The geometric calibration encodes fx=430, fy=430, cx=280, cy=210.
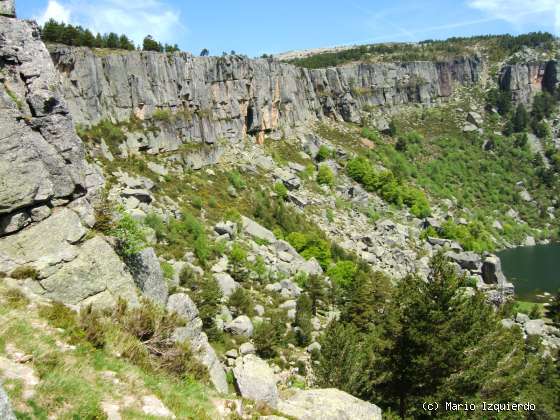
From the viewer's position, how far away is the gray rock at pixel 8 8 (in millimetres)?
18281

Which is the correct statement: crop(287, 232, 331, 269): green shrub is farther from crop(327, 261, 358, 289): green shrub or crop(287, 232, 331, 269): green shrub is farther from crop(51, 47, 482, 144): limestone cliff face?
crop(51, 47, 482, 144): limestone cliff face

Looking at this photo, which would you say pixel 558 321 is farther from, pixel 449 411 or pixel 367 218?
pixel 449 411

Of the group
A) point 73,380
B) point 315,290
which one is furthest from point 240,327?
point 73,380

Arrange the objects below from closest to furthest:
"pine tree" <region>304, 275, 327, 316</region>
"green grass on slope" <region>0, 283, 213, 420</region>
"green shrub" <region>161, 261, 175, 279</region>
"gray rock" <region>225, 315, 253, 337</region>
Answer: "green grass on slope" <region>0, 283, 213, 420</region> → "gray rock" <region>225, 315, 253, 337</region> → "green shrub" <region>161, 261, 175, 279</region> → "pine tree" <region>304, 275, 327, 316</region>

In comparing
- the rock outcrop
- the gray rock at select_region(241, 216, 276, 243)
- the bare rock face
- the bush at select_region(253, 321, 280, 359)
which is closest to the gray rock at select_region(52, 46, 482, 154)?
the gray rock at select_region(241, 216, 276, 243)

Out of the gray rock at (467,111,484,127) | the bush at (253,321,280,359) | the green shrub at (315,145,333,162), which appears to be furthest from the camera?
the gray rock at (467,111,484,127)

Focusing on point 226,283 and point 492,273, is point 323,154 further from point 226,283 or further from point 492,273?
point 226,283

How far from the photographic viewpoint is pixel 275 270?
136 ft

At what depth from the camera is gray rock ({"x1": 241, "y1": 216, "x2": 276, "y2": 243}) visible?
152 ft

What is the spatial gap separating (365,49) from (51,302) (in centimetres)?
15990

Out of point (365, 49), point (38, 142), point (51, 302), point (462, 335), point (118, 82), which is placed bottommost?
point (462, 335)

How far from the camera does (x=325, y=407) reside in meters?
12.5

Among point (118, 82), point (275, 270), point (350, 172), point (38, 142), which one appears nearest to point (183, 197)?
point (275, 270)

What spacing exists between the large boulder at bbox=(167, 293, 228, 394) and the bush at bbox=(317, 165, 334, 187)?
175ft
